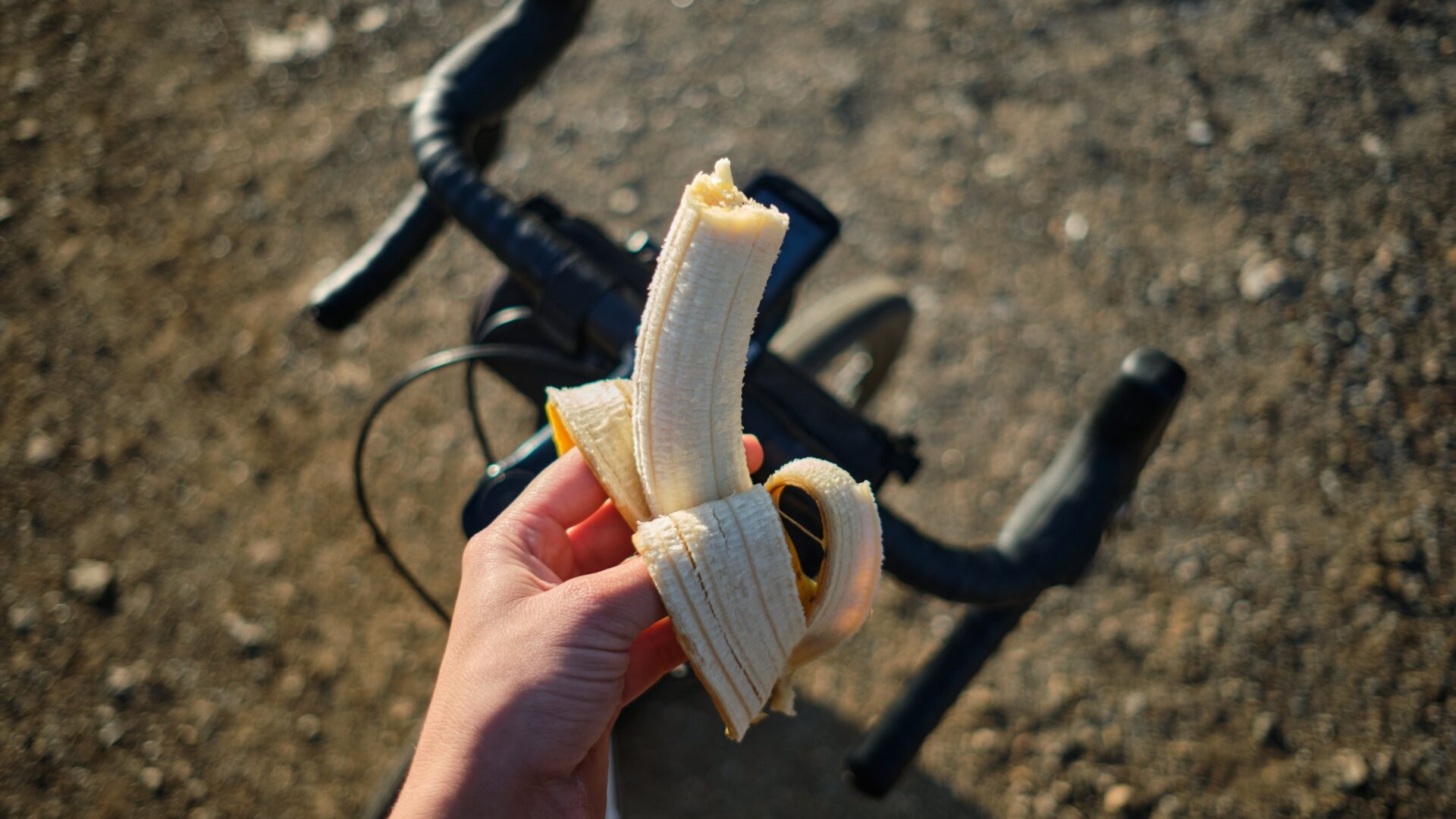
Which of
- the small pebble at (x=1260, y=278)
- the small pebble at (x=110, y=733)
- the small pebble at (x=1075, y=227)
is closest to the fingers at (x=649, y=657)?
the small pebble at (x=110, y=733)

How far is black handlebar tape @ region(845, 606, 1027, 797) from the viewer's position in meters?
1.30

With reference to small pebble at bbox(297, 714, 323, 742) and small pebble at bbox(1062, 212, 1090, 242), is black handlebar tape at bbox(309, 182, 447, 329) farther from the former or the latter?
small pebble at bbox(1062, 212, 1090, 242)

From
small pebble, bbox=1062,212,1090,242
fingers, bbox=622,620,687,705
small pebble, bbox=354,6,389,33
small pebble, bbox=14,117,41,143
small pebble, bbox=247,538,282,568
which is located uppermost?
fingers, bbox=622,620,687,705

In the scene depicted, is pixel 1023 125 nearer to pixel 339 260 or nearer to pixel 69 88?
pixel 339 260

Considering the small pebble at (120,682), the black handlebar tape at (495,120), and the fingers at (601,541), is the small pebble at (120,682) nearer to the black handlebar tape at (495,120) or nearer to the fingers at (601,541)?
the black handlebar tape at (495,120)

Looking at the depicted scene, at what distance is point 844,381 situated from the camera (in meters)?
2.61

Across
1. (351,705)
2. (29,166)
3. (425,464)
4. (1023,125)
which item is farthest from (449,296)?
(1023,125)

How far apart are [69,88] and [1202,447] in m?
4.40

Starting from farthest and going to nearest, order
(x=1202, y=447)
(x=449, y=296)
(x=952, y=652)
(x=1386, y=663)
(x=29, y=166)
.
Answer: (x=29, y=166), (x=449, y=296), (x=1202, y=447), (x=1386, y=663), (x=952, y=652)

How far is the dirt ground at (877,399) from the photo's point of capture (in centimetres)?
223

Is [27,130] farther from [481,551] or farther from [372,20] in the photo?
[481,551]

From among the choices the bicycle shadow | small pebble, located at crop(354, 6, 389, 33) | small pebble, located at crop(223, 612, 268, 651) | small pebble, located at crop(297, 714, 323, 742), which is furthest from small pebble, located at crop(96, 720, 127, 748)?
small pebble, located at crop(354, 6, 389, 33)

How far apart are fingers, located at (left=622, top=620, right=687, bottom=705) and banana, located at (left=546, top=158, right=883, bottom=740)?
6.3 inches

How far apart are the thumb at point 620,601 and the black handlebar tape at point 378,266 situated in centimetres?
82
